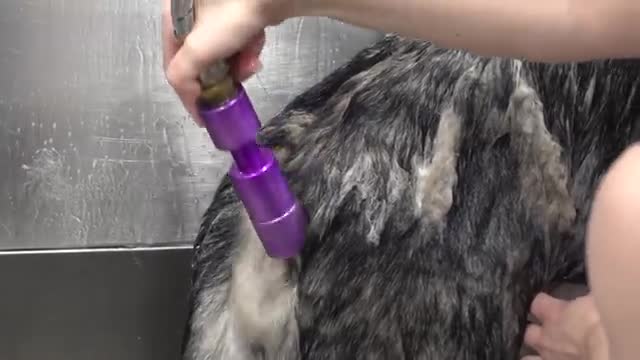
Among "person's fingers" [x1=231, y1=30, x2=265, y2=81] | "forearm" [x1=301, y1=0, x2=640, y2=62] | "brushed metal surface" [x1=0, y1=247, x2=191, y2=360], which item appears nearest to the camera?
"forearm" [x1=301, y1=0, x2=640, y2=62]

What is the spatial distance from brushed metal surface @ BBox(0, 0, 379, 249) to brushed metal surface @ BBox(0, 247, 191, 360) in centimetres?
2

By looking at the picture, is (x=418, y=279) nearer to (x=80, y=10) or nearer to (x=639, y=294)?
(x=639, y=294)

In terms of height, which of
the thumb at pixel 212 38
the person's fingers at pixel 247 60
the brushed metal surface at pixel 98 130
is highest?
the thumb at pixel 212 38

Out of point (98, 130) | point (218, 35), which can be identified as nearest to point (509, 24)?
point (218, 35)

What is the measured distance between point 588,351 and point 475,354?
89 millimetres

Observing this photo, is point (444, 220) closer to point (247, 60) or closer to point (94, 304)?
point (247, 60)

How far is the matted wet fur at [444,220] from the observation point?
2.39 feet

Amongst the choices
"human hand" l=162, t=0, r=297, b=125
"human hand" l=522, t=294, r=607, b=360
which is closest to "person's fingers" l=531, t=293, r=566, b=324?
"human hand" l=522, t=294, r=607, b=360

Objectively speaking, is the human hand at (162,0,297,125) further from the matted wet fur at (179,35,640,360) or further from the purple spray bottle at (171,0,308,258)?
the matted wet fur at (179,35,640,360)

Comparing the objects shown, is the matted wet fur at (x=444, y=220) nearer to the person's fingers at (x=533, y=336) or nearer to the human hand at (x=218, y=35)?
the person's fingers at (x=533, y=336)

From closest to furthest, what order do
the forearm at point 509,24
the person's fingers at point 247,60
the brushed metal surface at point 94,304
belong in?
the forearm at point 509,24 < the person's fingers at point 247,60 < the brushed metal surface at point 94,304

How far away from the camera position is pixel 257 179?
0.69 meters

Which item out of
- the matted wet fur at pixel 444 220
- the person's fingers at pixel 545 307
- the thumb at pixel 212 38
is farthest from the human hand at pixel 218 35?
the person's fingers at pixel 545 307

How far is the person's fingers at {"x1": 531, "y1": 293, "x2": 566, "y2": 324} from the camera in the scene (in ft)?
2.39
